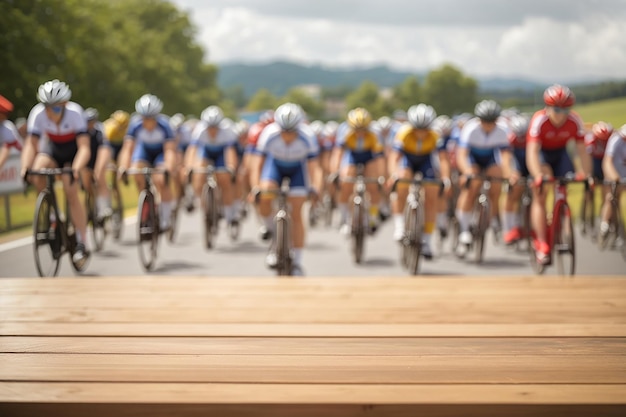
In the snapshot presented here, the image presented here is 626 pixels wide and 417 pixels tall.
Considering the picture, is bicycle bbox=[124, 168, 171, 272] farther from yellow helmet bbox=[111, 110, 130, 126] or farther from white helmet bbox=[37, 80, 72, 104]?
yellow helmet bbox=[111, 110, 130, 126]

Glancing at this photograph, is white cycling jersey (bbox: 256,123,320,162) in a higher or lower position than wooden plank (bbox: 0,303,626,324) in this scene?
higher

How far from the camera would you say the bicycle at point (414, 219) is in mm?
10750

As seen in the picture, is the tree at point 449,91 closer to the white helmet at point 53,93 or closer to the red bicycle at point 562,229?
the red bicycle at point 562,229

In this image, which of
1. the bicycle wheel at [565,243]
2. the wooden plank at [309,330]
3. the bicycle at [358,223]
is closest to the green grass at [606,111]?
the bicycle wheel at [565,243]

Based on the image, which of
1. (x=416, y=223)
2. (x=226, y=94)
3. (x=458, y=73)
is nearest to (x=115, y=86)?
(x=416, y=223)

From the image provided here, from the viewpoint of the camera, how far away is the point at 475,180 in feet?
42.1

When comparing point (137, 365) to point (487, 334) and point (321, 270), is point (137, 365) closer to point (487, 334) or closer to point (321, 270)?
point (487, 334)

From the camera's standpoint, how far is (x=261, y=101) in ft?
364

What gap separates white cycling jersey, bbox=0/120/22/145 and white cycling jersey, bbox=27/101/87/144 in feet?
1.05

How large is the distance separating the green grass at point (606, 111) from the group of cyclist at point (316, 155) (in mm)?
216

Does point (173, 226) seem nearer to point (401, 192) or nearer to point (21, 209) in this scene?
point (401, 192)

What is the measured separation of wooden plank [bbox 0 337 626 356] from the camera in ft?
15.0

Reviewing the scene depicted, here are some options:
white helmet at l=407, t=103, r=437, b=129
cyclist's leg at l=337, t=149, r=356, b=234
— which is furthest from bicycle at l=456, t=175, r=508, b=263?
cyclist's leg at l=337, t=149, r=356, b=234

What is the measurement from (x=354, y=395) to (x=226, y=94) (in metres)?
87.6
